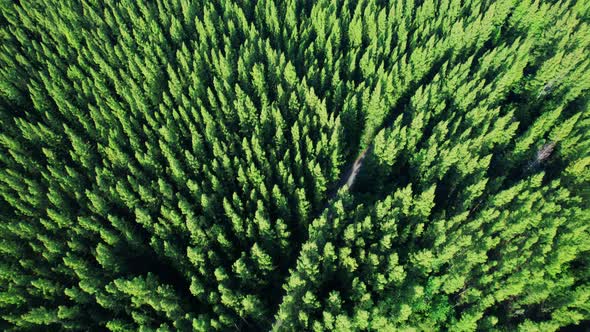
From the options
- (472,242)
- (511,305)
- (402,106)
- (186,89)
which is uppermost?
(186,89)

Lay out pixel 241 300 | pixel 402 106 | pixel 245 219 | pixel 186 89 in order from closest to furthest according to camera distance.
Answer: pixel 241 300
pixel 245 219
pixel 186 89
pixel 402 106

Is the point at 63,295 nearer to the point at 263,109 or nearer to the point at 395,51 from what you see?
the point at 263,109

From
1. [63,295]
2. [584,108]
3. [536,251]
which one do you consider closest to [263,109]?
[63,295]

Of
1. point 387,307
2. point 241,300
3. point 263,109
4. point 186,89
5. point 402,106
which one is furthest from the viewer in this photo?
point 402,106

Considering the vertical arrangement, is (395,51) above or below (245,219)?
above

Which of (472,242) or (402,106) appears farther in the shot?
(402,106)

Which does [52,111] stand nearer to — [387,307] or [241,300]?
[241,300]
